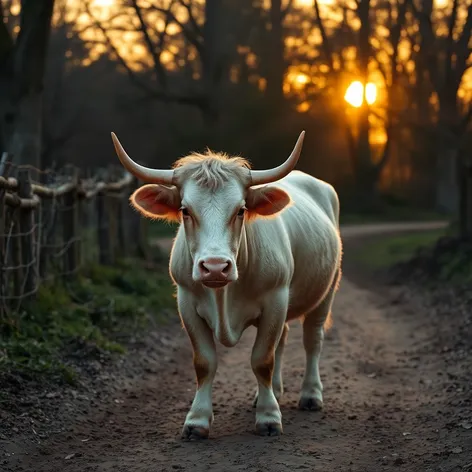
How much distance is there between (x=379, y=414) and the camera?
6.95 meters

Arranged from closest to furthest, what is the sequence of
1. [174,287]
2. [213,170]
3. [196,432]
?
[213,170], [196,432], [174,287]

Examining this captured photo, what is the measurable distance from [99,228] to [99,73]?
2563 cm

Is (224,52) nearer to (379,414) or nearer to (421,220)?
(421,220)

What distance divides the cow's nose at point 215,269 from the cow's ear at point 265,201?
0.76 metres

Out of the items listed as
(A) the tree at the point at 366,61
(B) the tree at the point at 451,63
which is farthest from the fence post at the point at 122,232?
(A) the tree at the point at 366,61

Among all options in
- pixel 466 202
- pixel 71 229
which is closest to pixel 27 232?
pixel 71 229

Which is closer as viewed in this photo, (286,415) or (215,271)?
(215,271)

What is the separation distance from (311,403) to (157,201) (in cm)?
206

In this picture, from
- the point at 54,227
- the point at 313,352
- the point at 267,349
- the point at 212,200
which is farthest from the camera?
the point at 54,227

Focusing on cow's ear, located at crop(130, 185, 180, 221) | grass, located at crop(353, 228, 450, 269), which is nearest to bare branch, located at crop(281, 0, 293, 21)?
grass, located at crop(353, 228, 450, 269)

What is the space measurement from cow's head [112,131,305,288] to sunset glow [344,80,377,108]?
71.2 feet

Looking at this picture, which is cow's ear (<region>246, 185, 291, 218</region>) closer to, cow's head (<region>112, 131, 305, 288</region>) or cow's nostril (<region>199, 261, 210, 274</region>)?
cow's head (<region>112, 131, 305, 288</region>)

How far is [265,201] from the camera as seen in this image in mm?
6180

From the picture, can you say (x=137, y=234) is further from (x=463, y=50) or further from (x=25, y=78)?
(x=463, y=50)
